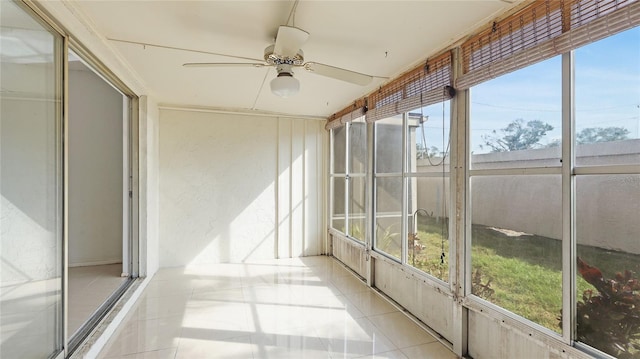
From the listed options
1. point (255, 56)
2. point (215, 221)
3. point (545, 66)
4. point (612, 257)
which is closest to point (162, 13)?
point (255, 56)

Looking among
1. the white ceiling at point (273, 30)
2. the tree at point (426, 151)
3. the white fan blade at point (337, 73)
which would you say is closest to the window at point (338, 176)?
the white ceiling at point (273, 30)

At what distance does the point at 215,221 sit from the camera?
461 centimetres

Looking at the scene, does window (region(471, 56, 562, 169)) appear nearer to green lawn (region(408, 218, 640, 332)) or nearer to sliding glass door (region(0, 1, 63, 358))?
green lawn (region(408, 218, 640, 332))

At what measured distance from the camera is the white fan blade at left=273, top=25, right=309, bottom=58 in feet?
5.49

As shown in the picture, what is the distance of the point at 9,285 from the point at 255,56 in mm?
2187

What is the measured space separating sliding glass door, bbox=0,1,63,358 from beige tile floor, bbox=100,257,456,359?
759mm

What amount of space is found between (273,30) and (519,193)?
6.65 feet

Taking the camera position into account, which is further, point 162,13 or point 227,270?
point 227,270

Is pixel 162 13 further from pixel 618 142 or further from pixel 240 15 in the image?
pixel 618 142

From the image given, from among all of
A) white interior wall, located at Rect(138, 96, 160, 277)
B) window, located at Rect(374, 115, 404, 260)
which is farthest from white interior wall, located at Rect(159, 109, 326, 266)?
window, located at Rect(374, 115, 404, 260)

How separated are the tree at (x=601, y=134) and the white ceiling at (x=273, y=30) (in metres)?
0.89

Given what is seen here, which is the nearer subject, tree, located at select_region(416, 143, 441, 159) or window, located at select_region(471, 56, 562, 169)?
window, located at select_region(471, 56, 562, 169)

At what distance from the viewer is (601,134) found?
4.91ft

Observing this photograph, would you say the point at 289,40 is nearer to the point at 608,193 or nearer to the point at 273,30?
the point at 273,30
